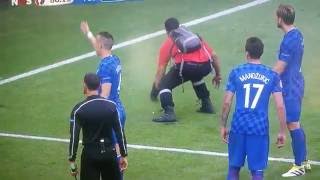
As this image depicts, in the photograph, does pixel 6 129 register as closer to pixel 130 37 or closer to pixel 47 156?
pixel 47 156

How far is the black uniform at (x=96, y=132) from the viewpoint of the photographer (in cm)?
872

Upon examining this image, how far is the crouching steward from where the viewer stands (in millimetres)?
13203

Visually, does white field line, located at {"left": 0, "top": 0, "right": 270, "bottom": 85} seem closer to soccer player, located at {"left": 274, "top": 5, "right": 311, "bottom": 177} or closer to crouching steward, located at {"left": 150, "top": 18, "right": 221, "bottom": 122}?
crouching steward, located at {"left": 150, "top": 18, "right": 221, "bottom": 122}

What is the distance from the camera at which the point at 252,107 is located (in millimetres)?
9242

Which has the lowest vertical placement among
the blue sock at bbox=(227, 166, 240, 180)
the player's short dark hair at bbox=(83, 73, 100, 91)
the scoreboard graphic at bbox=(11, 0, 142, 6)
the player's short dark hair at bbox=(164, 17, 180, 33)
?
the blue sock at bbox=(227, 166, 240, 180)

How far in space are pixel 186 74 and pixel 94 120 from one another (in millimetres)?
5002

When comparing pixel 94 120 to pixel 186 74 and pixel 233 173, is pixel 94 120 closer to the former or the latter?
pixel 233 173

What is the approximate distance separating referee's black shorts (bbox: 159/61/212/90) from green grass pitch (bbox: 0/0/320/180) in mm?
702

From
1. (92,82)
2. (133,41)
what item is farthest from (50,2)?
(92,82)

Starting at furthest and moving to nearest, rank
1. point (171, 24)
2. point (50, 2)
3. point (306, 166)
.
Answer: point (50, 2), point (171, 24), point (306, 166)

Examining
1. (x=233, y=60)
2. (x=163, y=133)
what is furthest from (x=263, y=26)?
(x=163, y=133)

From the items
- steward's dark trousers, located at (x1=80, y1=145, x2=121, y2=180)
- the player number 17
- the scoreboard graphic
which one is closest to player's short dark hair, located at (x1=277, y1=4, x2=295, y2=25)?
the player number 17

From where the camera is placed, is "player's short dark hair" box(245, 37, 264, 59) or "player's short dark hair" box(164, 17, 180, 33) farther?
"player's short dark hair" box(164, 17, 180, 33)

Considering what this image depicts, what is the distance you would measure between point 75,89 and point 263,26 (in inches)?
221
